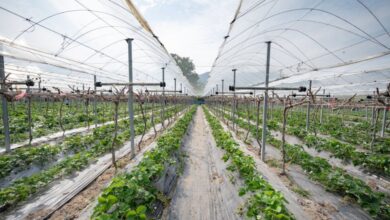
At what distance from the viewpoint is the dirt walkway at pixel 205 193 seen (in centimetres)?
404

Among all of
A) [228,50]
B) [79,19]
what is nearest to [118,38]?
Answer: [79,19]

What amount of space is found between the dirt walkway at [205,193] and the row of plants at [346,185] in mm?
2541

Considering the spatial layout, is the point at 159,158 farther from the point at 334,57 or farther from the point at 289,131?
the point at 289,131

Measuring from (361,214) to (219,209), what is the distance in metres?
3.14

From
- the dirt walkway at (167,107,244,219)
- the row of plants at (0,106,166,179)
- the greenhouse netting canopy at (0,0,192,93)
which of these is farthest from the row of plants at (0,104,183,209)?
the greenhouse netting canopy at (0,0,192,93)

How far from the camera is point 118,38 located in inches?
326

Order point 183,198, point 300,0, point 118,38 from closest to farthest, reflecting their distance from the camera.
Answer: point 183,198, point 300,0, point 118,38

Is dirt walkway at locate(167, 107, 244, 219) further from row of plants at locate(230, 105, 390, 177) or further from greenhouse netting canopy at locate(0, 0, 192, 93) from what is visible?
greenhouse netting canopy at locate(0, 0, 192, 93)

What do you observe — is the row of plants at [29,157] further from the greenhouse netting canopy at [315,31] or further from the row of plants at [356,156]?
the row of plants at [356,156]

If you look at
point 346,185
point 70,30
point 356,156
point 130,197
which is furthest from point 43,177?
point 356,156

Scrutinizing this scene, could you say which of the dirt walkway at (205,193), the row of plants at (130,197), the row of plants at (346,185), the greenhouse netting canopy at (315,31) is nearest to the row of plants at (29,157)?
the row of plants at (130,197)

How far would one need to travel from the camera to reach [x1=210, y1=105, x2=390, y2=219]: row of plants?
394cm

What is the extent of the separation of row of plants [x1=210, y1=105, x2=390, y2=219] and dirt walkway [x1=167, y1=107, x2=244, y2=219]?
254 cm

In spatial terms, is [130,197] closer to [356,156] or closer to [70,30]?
[70,30]
